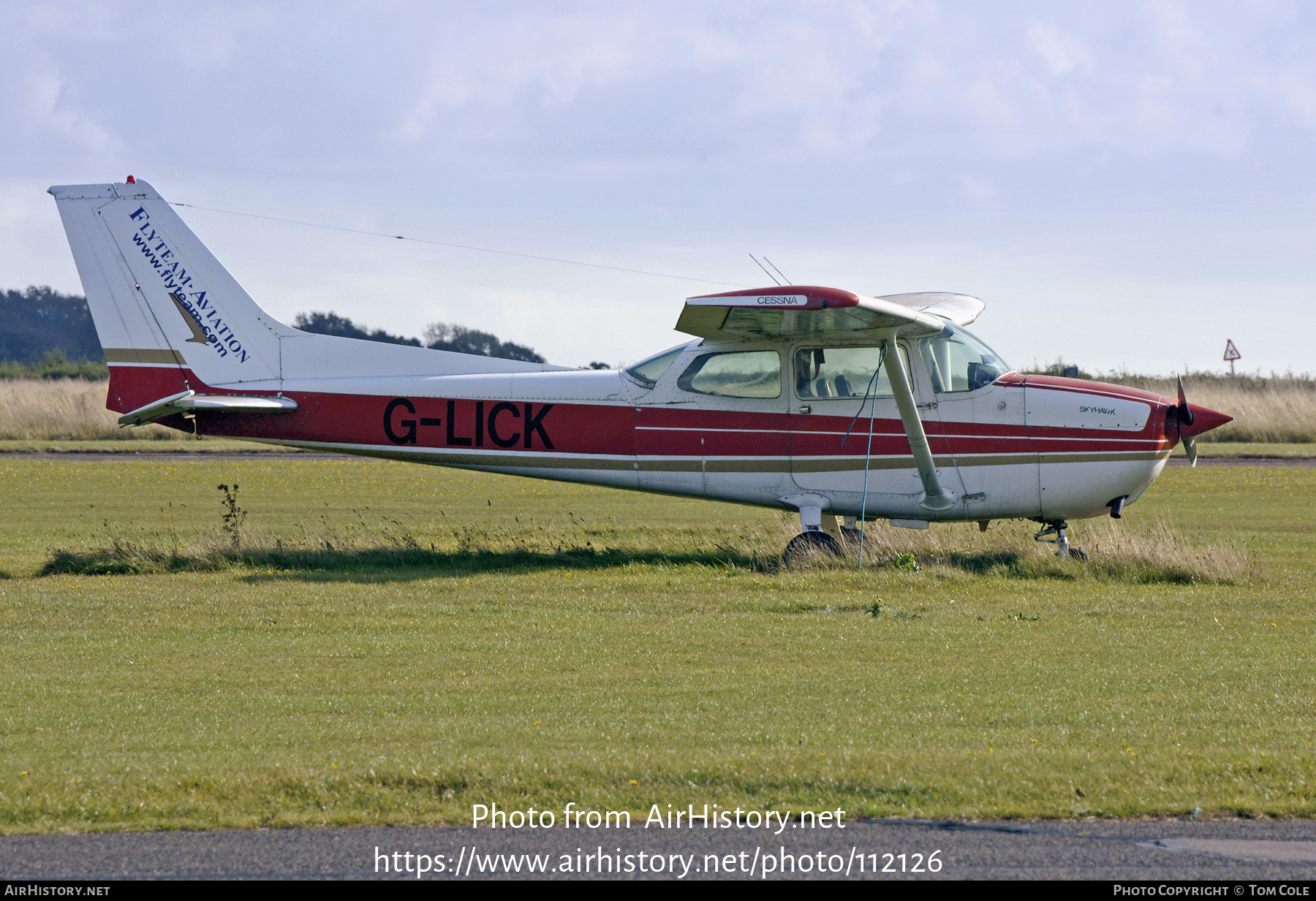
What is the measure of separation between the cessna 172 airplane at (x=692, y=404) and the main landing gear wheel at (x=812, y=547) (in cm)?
5

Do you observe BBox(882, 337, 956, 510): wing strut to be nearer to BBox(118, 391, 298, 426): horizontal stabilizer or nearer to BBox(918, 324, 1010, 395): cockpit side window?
BBox(918, 324, 1010, 395): cockpit side window

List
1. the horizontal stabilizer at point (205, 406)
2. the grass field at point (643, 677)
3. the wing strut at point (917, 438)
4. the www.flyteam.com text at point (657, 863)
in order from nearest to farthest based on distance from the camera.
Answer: the www.flyteam.com text at point (657, 863)
the grass field at point (643, 677)
the wing strut at point (917, 438)
the horizontal stabilizer at point (205, 406)

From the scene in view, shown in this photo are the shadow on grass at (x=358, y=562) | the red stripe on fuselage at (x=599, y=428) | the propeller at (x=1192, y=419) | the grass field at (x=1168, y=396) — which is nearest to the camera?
the shadow on grass at (x=358, y=562)

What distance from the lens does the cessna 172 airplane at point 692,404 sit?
41.6 feet

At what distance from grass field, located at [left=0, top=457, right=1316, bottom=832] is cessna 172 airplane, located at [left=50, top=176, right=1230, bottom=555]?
0.82 metres

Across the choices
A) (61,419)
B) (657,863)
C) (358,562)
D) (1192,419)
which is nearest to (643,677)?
(657,863)

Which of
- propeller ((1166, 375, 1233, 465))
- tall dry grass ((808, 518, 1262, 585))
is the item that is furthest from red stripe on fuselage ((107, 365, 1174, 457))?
tall dry grass ((808, 518, 1262, 585))

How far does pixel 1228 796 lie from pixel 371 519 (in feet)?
49.3

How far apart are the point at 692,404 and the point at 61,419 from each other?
31530mm

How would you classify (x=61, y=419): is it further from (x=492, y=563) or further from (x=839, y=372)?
(x=839, y=372)

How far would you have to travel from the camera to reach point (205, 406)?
1323 centimetres

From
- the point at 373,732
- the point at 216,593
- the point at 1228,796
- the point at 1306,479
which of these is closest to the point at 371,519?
the point at 216,593

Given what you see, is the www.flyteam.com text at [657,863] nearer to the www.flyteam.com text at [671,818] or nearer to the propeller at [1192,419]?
the www.flyteam.com text at [671,818]

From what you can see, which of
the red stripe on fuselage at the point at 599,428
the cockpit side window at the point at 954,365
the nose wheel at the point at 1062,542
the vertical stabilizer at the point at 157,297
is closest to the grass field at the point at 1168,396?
the vertical stabilizer at the point at 157,297
